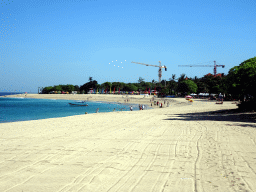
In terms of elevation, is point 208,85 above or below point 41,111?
above

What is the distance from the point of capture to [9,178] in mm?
5371

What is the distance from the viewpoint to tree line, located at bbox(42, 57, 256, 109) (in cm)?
1892

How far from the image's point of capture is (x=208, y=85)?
76.1m

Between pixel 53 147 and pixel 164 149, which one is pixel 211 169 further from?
pixel 53 147

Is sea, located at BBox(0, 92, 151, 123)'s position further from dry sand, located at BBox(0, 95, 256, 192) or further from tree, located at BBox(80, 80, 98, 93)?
tree, located at BBox(80, 80, 98, 93)

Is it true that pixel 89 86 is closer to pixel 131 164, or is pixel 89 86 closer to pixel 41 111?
pixel 41 111

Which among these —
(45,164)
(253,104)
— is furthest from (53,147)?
(253,104)

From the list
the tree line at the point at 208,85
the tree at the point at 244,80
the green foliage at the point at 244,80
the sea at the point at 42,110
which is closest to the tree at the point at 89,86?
the tree line at the point at 208,85

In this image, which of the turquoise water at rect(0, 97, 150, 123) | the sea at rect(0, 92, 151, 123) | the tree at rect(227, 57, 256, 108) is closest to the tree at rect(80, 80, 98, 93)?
the sea at rect(0, 92, 151, 123)

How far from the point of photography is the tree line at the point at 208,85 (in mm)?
18922

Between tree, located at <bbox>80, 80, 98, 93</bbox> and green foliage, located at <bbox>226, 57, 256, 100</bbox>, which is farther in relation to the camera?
tree, located at <bbox>80, 80, 98, 93</bbox>

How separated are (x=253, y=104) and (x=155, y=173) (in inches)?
815

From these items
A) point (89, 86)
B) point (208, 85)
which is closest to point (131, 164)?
point (208, 85)

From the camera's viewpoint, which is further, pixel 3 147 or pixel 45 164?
pixel 3 147
